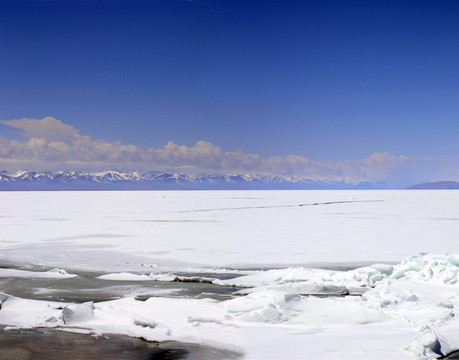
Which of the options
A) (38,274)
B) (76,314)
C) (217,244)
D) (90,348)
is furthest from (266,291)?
(217,244)

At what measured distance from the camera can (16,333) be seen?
6.43m

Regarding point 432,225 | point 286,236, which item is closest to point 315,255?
point 286,236

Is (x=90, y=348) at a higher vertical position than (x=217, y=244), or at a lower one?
higher

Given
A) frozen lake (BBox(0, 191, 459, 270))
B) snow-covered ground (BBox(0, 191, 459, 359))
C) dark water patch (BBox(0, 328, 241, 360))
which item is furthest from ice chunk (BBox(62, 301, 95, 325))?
frozen lake (BBox(0, 191, 459, 270))

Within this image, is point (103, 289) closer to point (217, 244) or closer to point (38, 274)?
point (38, 274)

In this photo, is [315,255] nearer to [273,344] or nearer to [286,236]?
[286,236]

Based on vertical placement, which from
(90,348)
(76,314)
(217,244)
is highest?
(76,314)

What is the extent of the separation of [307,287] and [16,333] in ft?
16.3

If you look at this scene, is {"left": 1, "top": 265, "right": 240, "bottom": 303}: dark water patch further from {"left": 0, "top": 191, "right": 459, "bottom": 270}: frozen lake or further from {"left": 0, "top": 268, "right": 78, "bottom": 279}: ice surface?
{"left": 0, "top": 191, "right": 459, "bottom": 270}: frozen lake

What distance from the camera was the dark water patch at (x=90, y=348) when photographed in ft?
18.2

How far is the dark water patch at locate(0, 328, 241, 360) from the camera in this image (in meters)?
5.55

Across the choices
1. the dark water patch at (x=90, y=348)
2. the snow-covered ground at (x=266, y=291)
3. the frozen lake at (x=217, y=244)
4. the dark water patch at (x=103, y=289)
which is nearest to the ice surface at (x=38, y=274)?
the snow-covered ground at (x=266, y=291)

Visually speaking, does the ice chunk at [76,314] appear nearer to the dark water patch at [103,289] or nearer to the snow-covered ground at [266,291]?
the snow-covered ground at [266,291]

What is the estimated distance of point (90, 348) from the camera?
230 inches
